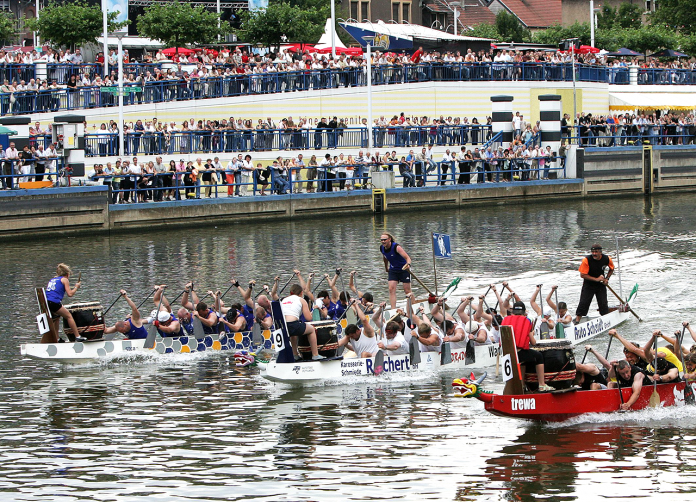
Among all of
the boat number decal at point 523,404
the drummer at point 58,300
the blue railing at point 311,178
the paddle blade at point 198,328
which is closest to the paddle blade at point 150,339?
the paddle blade at point 198,328

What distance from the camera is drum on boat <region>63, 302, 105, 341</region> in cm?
1889

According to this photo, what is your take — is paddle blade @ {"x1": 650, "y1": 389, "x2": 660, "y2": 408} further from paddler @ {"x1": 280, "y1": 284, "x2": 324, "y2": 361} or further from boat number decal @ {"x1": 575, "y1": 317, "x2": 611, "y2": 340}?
paddler @ {"x1": 280, "y1": 284, "x2": 324, "y2": 361}

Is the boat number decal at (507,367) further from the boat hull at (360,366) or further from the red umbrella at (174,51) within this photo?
the red umbrella at (174,51)

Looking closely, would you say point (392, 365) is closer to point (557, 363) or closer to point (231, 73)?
point (557, 363)

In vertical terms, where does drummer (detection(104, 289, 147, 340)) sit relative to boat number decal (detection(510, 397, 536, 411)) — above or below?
above

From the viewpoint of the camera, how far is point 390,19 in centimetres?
8350

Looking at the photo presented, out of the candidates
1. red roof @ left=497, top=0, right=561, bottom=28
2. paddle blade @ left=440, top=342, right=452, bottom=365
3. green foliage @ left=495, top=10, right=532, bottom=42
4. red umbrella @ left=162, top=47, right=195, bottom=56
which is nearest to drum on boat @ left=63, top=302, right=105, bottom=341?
paddle blade @ left=440, top=342, right=452, bottom=365

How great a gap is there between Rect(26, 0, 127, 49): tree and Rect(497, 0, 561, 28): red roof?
53.1 m

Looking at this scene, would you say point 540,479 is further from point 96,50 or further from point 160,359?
point 96,50

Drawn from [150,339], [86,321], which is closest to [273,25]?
[86,321]

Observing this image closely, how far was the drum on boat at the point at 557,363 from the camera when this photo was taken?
1446cm

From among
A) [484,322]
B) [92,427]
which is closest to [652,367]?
[484,322]

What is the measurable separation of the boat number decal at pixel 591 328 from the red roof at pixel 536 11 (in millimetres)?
74645

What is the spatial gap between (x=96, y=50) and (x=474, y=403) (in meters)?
36.2
